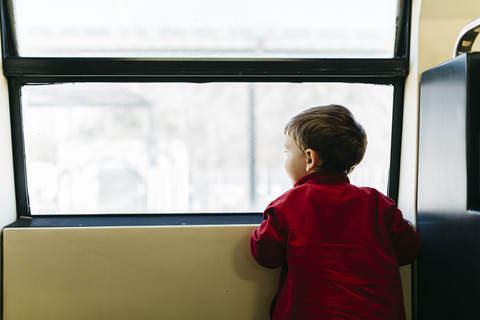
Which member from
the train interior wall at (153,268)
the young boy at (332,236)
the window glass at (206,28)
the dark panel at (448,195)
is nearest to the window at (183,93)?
the window glass at (206,28)

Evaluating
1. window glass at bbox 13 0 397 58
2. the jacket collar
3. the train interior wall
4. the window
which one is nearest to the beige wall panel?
the train interior wall

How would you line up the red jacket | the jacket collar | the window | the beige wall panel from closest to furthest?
1. the red jacket
2. the jacket collar
3. the beige wall panel
4. the window

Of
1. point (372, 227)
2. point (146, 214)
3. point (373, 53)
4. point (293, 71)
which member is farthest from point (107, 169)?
point (373, 53)

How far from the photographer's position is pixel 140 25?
1363mm

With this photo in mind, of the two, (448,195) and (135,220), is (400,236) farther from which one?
(135,220)

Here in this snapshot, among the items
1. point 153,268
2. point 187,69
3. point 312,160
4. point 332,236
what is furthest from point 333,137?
point 153,268

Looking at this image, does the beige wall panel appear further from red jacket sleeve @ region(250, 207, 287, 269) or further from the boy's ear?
the boy's ear

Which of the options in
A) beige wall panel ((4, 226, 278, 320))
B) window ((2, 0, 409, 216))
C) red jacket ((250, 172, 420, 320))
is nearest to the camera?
red jacket ((250, 172, 420, 320))

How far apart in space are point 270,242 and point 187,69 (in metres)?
0.71

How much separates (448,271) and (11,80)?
5.29 feet

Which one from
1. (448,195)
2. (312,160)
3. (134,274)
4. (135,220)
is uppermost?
(312,160)

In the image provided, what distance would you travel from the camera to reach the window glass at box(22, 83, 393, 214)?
1.39 metres

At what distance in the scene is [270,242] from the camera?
101 cm

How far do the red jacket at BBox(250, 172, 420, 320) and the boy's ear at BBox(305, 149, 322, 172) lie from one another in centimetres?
4
